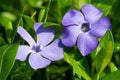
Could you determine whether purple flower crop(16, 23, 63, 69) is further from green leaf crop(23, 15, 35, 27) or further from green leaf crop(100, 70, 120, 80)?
green leaf crop(100, 70, 120, 80)

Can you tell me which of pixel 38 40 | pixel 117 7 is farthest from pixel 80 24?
pixel 117 7

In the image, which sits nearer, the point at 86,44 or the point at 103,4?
the point at 86,44

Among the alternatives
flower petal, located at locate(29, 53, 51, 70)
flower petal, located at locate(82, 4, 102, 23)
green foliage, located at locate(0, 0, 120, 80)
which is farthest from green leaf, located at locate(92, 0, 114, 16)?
flower petal, located at locate(29, 53, 51, 70)


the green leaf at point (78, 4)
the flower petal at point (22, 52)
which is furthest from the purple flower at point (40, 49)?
the green leaf at point (78, 4)

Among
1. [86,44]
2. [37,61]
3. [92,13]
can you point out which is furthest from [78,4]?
[37,61]

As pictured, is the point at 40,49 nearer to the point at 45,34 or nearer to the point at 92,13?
the point at 45,34

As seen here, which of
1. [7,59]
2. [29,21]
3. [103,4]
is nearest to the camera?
[7,59]

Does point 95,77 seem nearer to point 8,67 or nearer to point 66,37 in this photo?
point 66,37
